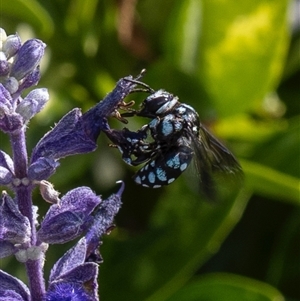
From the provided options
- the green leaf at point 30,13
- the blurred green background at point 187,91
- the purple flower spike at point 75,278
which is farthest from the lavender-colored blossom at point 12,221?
the green leaf at point 30,13

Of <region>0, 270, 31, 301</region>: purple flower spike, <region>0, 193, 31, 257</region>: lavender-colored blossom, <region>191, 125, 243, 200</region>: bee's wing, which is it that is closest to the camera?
<region>0, 193, 31, 257</region>: lavender-colored blossom

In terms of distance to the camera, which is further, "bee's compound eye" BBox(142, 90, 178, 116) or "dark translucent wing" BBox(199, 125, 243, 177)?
"dark translucent wing" BBox(199, 125, 243, 177)

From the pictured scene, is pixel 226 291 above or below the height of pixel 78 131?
below

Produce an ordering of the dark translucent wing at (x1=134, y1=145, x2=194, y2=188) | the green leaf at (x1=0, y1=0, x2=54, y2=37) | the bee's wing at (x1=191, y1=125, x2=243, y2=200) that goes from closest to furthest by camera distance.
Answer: the dark translucent wing at (x1=134, y1=145, x2=194, y2=188) → the bee's wing at (x1=191, y1=125, x2=243, y2=200) → the green leaf at (x1=0, y1=0, x2=54, y2=37)

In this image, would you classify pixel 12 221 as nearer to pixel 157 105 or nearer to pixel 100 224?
pixel 100 224

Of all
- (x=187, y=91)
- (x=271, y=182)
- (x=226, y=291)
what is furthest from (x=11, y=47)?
(x=187, y=91)

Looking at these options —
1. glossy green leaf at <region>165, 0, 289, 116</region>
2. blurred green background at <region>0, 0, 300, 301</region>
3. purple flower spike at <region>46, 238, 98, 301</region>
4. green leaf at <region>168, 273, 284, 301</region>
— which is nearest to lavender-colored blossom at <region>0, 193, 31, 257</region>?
purple flower spike at <region>46, 238, 98, 301</region>

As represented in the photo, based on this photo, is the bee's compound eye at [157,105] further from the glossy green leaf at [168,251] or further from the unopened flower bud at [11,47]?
the glossy green leaf at [168,251]

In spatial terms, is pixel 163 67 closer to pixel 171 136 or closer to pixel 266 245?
pixel 266 245

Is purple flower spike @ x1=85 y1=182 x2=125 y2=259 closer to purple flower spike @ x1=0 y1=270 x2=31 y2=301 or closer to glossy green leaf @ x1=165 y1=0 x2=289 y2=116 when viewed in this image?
purple flower spike @ x1=0 y1=270 x2=31 y2=301
